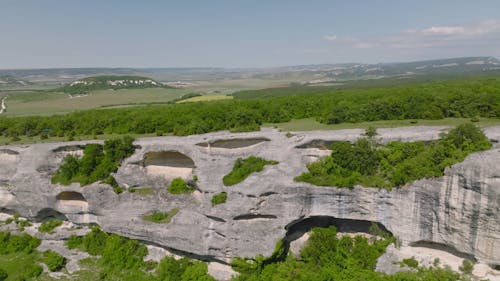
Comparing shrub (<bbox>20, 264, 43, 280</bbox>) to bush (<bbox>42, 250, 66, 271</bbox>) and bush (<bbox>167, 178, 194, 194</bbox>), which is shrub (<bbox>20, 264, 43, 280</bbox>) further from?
bush (<bbox>167, 178, 194, 194</bbox>)

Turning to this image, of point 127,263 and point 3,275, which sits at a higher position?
point 127,263

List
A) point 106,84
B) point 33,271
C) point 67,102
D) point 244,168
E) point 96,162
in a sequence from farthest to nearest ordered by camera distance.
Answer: point 106,84 < point 67,102 < point 96,162 < point 33,271 < point 244,168

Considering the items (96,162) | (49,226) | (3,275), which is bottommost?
(3,275)

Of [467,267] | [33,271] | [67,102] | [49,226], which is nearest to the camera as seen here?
[467,267]

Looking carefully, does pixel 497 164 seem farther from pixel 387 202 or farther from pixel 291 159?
pixel 291 159

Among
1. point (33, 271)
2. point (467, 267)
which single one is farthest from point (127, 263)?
point (467, 267)

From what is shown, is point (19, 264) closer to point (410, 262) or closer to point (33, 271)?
point (33, 271)

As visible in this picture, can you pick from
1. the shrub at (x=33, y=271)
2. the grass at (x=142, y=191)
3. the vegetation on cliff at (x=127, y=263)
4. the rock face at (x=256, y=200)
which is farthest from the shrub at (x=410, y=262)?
the shrub at (x=33, y=271)

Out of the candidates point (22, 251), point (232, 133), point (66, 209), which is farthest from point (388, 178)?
point (22, 251)
